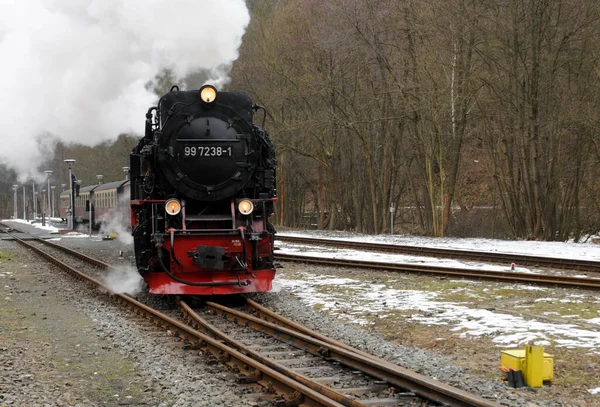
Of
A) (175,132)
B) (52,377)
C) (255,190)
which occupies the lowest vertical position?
(52,377)

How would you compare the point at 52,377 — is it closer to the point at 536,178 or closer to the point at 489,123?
the point at 536,178

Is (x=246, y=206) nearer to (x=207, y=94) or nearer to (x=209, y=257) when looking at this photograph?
(x=209, y=257)

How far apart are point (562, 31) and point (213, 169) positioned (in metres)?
16.8

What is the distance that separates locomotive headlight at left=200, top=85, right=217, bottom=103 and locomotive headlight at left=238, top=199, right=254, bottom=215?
1.66 metres

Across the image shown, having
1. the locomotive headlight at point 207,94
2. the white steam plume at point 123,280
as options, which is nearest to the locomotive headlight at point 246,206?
the locomotive headlight at point 207,94

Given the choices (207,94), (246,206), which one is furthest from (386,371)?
(207,94)

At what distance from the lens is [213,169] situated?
10.8 metres

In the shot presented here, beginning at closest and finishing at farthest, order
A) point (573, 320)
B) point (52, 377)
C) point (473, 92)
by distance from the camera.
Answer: point (52, 377) → point (573, 320) → point (473, 92)

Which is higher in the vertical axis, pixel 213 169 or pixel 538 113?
pixel 538 113

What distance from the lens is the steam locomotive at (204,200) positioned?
34.0ft

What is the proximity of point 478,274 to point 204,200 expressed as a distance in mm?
5936

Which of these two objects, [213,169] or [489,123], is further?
[489,123]

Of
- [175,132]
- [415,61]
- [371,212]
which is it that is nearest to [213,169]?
[175,132]

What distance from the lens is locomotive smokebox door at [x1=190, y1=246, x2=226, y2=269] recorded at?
10.1 metres
